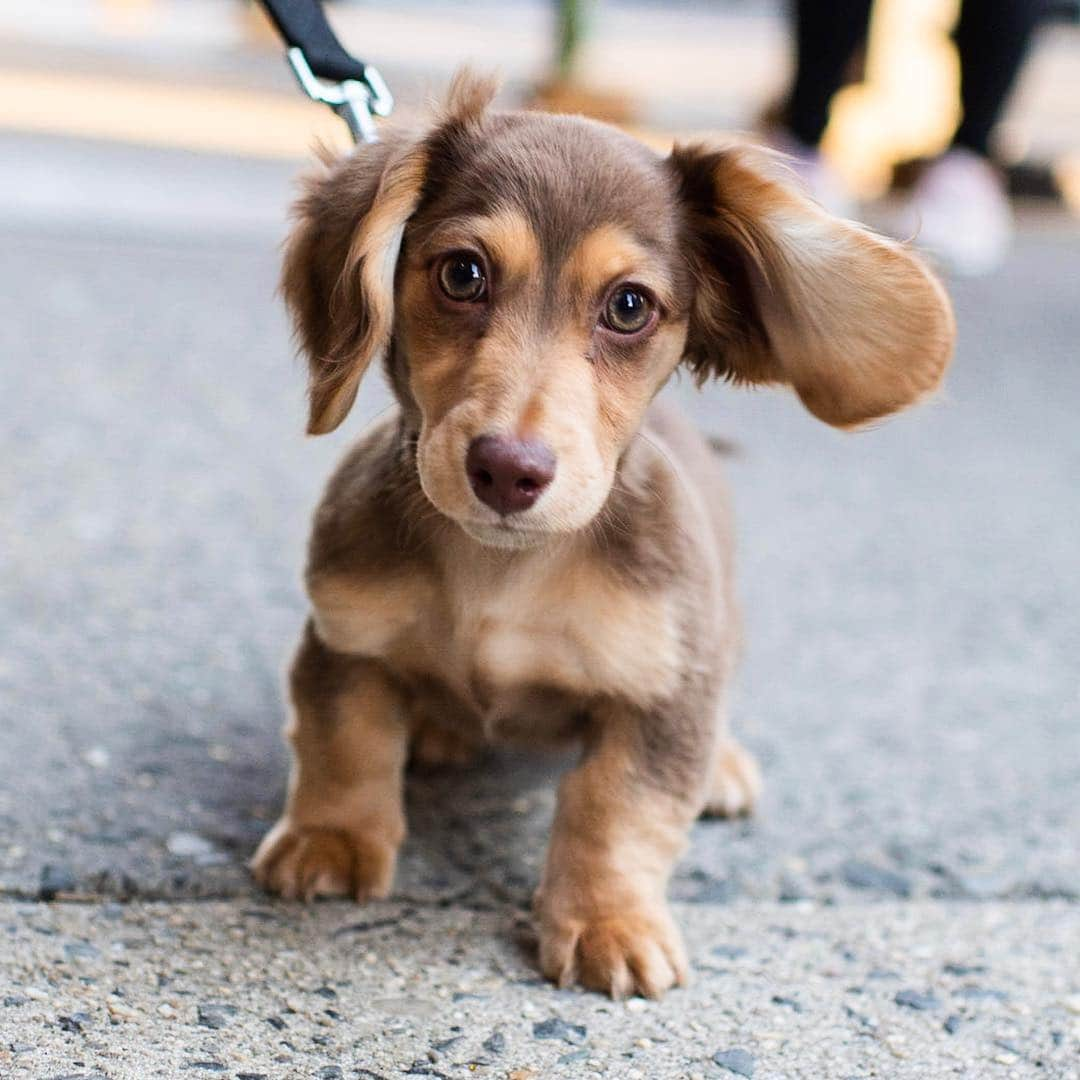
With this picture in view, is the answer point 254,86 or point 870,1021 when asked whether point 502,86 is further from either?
point 254,86

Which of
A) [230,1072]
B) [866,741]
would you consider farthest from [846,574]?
[230,1072]

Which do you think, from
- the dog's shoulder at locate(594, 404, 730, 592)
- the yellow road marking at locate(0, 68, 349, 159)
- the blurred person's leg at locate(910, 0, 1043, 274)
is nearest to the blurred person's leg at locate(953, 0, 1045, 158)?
the blurred person's leg at locate(910, 0, 1043, 274)

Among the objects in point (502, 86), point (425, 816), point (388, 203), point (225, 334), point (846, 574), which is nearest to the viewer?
point (388, 203)

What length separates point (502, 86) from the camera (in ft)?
6.12

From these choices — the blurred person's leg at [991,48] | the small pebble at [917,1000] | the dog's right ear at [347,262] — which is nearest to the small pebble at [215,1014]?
the dog's right ear at [347,262]

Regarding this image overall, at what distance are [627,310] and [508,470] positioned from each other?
0.28m

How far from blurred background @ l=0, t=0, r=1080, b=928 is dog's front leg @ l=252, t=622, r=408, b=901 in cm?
8

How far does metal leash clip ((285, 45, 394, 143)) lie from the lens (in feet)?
6.66

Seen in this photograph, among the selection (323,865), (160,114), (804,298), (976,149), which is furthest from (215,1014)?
(160,114)

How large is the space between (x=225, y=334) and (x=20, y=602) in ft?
6.07

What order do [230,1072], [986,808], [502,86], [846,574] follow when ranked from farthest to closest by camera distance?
[846,574], [986,808], [502,86], [230,1072]

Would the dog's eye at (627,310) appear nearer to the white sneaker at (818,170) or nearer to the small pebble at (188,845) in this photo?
the small pebble at (188,845)

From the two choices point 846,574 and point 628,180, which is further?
point 846,574

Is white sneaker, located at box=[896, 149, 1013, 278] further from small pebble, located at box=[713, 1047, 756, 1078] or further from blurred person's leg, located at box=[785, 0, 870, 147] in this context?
small pebble, located at box=[713, 1047, 756, 1078]
